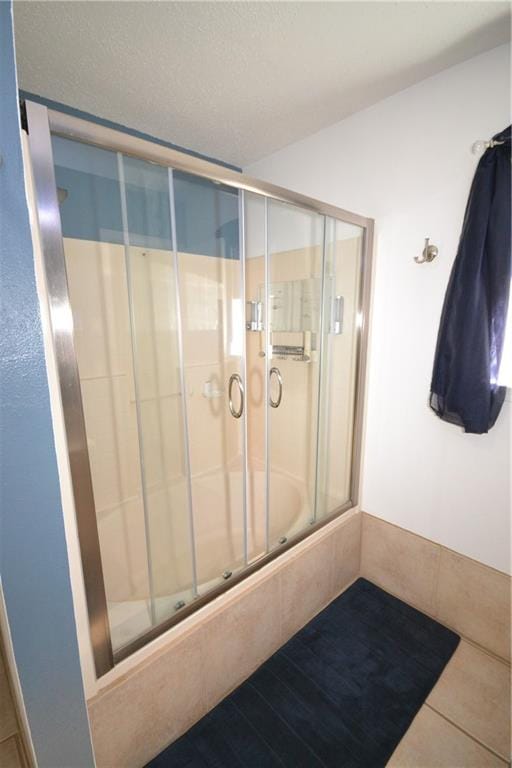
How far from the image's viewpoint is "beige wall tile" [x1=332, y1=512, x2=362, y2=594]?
→ 1.73 m

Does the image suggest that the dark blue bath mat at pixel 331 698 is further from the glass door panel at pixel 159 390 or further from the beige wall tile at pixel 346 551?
the glass door panel at pixel 159 390

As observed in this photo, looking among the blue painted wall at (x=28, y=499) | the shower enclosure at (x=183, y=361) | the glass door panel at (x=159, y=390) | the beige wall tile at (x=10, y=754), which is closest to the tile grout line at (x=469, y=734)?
the shower enclosure at (x=183, y=361)

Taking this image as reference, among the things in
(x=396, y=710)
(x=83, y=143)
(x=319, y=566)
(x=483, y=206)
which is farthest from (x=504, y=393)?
(x=83, y=143)

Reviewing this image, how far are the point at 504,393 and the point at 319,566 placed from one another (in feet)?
3.74

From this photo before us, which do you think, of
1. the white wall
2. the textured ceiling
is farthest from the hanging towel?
the textured ceiling

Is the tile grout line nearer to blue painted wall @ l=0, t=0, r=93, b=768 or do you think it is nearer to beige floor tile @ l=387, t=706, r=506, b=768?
beige floor tile @ l=387, t=706, r=506, b=768

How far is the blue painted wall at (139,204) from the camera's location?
1046 millimetres

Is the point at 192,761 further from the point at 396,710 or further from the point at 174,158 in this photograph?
the point at 174,158

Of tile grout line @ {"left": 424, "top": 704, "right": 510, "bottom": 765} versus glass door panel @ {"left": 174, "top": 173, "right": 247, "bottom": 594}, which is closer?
tile grout line @ {"left": 424, "top": 704, "right": 510, "bottom": 765}

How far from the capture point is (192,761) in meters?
1.10

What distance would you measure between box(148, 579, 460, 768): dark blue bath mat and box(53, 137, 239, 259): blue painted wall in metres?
1.88

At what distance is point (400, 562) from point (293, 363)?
121cm

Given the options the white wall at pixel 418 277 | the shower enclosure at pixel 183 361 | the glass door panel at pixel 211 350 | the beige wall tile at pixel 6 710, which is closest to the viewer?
the shower enclosure at pixel 183 361

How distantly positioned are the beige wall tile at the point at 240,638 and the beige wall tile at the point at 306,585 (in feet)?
0.19
